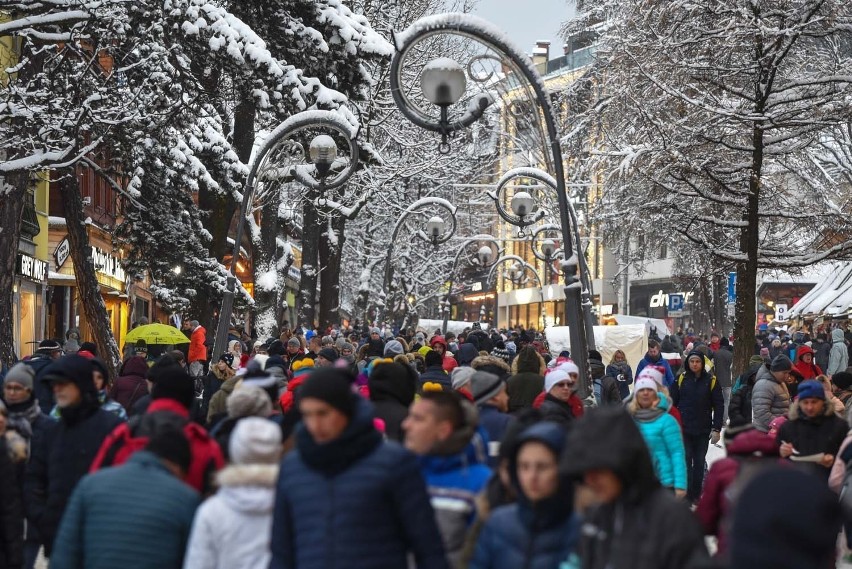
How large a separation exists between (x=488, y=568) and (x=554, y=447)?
48cm

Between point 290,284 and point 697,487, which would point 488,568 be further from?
point 290,284

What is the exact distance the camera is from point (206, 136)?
2552 centimetres

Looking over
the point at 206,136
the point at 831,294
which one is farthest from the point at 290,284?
the point at 206,136

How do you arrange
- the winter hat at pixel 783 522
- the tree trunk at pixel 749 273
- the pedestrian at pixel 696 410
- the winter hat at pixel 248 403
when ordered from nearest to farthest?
the winter hat at pixel 783 522, the winter hat at pixel 248 403, the pedestrian at pixel 696 410, the tree trunk at pixel 749 273

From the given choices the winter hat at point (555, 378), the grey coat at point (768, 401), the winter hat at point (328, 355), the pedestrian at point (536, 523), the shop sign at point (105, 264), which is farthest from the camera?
the shop sign at point (105, 264)

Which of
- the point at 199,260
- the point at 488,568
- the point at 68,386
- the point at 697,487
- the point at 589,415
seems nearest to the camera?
the point at 589,415

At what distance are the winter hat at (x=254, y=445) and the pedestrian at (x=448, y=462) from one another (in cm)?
55

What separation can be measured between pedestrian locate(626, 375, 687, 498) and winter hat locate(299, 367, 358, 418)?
516cm

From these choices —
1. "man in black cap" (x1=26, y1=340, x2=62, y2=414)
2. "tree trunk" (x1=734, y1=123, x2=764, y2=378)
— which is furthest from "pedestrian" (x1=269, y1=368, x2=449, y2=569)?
"tree trunk" (x1=734, y1=123, x2=764, y2=378)

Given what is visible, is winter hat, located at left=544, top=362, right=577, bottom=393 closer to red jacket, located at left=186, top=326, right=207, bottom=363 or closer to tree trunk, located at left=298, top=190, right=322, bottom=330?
red jacket, located at left=186, top=326, right=207, bottom=363

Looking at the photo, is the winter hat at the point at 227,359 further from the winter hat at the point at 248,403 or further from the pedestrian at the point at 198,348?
the winter hat at the point at 248,403

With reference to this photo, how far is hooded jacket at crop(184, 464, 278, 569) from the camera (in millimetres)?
5785

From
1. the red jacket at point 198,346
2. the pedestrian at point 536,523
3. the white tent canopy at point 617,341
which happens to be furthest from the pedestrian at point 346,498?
the white tent canopy at point 617,341

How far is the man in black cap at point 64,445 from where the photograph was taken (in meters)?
7.95
